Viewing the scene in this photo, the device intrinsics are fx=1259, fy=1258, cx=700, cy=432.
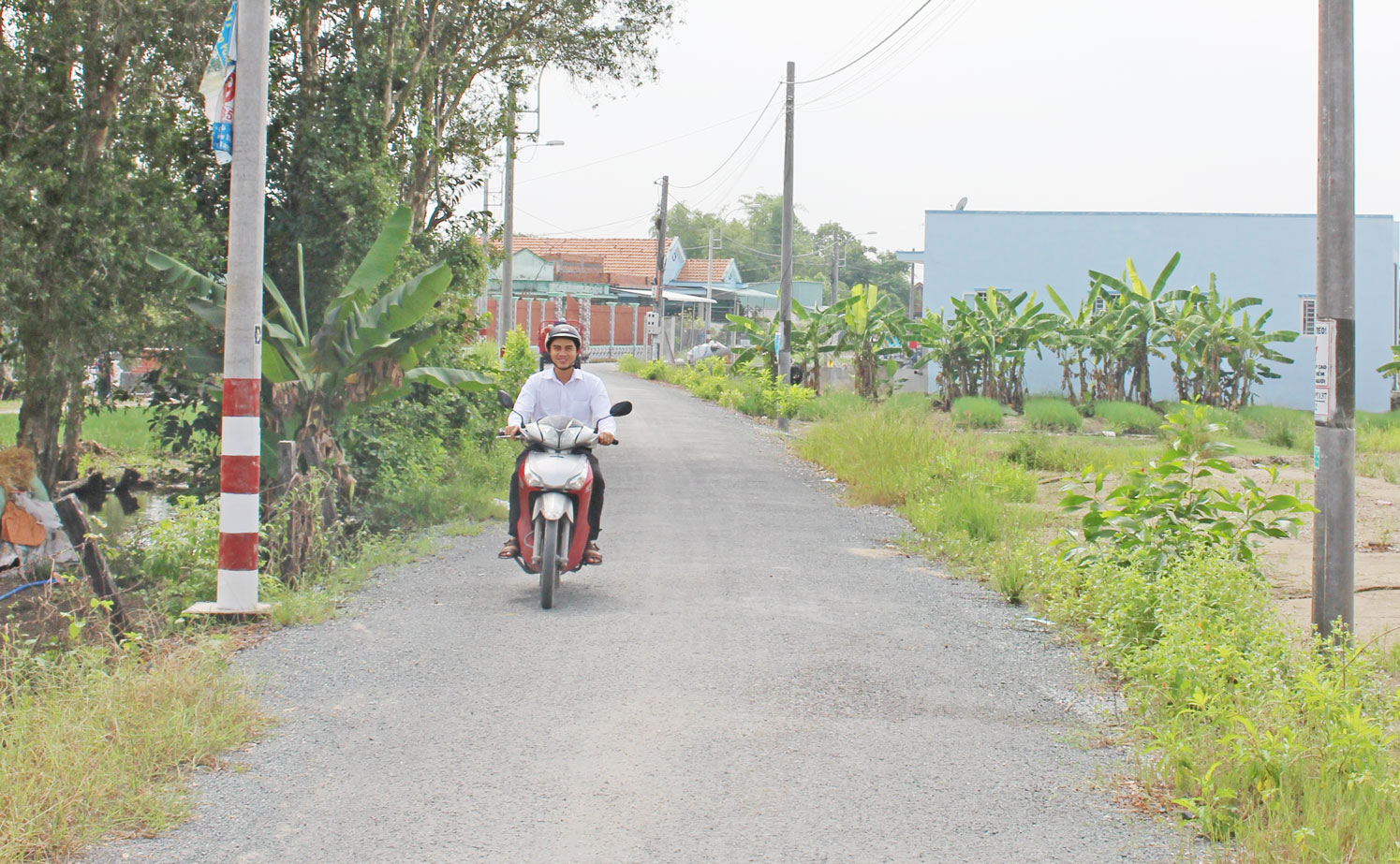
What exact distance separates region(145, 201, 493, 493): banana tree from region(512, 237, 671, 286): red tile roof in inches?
2468

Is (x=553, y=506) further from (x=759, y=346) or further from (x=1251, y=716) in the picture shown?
(x=759, y=346)

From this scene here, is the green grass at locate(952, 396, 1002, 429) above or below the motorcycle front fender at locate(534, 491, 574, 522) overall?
above

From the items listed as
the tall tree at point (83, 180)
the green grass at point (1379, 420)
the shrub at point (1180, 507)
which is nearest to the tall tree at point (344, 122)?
the tall tree at point (83, 180)

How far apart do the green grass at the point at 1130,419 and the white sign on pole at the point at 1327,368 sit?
19.0 m

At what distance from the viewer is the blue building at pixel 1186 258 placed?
1284 inches

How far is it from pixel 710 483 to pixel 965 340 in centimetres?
1487

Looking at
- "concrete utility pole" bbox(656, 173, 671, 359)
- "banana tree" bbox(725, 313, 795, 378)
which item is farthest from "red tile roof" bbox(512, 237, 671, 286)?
"banana tree" bbox(725, 313, 795, 378)

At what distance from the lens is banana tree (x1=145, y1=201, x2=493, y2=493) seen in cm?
994

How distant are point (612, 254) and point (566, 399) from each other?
7100cm

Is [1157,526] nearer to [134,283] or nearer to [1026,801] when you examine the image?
[1026,801]

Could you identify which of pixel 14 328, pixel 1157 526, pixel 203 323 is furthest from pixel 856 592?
pixel 14 328

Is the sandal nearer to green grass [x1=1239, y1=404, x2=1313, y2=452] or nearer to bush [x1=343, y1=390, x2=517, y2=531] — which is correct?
bush [x1=343, y1=390, x2=517, y2=531]

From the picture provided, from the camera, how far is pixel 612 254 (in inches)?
3093

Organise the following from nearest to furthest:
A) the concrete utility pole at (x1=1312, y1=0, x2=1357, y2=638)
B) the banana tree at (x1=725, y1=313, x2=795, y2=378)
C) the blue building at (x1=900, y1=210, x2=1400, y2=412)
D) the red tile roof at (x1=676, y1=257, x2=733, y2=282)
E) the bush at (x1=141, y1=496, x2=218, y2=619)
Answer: the concrete utility pole at (x1=1312, y1=0, x2=1357, y2=638), the bush at (x1=141, y1=496, x2=218, y2=619), the banana tree at (x1=725, y1=313, x2=795, y2=378), the blue building at (x1=900, y1=210, x2=1400, y2=412), the red tile roof at (x1=676, y1=257, x2=733, y2=282)
